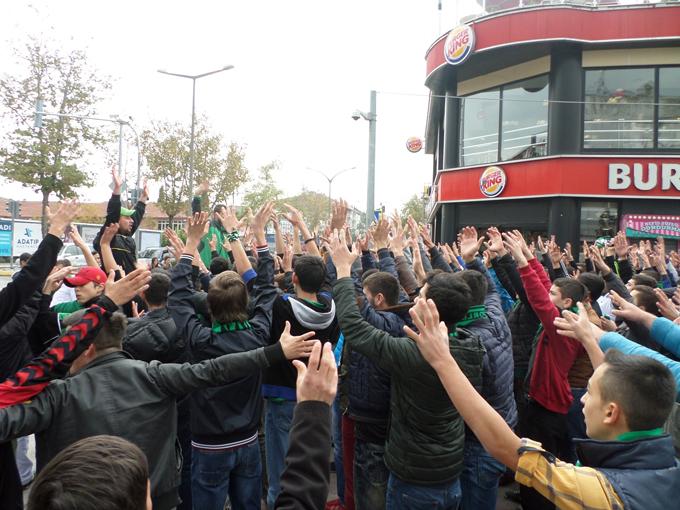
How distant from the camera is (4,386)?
2088 millimetres

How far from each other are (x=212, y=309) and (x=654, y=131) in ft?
60.1

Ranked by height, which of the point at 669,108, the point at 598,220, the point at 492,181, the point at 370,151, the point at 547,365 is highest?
the point at 669,108

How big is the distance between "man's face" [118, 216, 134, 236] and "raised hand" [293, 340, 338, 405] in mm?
5069

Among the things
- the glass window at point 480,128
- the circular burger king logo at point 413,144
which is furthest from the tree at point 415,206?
the glass window at point 480,128

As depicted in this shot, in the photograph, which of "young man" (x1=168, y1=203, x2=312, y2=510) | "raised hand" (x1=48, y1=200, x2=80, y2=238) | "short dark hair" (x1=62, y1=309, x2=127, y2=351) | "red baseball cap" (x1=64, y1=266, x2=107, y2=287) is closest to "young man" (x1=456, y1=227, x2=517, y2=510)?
"young man" (x1=168, y1=203, x2=312, y2=510)

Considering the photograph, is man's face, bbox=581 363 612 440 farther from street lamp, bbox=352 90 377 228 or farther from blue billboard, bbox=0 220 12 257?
blue billboard, bbox=0 220 12 257

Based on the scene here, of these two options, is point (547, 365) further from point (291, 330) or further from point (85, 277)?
point (85, 277)

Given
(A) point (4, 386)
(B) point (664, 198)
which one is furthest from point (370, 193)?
(A) point (4, 386)

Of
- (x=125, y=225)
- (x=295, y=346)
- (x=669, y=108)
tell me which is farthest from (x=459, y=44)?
(x=295, y=346)

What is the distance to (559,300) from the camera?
4.08 m

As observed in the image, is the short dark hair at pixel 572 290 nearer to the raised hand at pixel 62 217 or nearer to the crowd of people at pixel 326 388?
the crowd of people at pixel 326 388

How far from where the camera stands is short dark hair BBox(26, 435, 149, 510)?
1.20 m

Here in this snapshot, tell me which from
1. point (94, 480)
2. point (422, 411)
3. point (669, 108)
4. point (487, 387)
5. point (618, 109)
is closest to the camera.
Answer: point (94, 480)

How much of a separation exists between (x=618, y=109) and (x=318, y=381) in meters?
19.0
